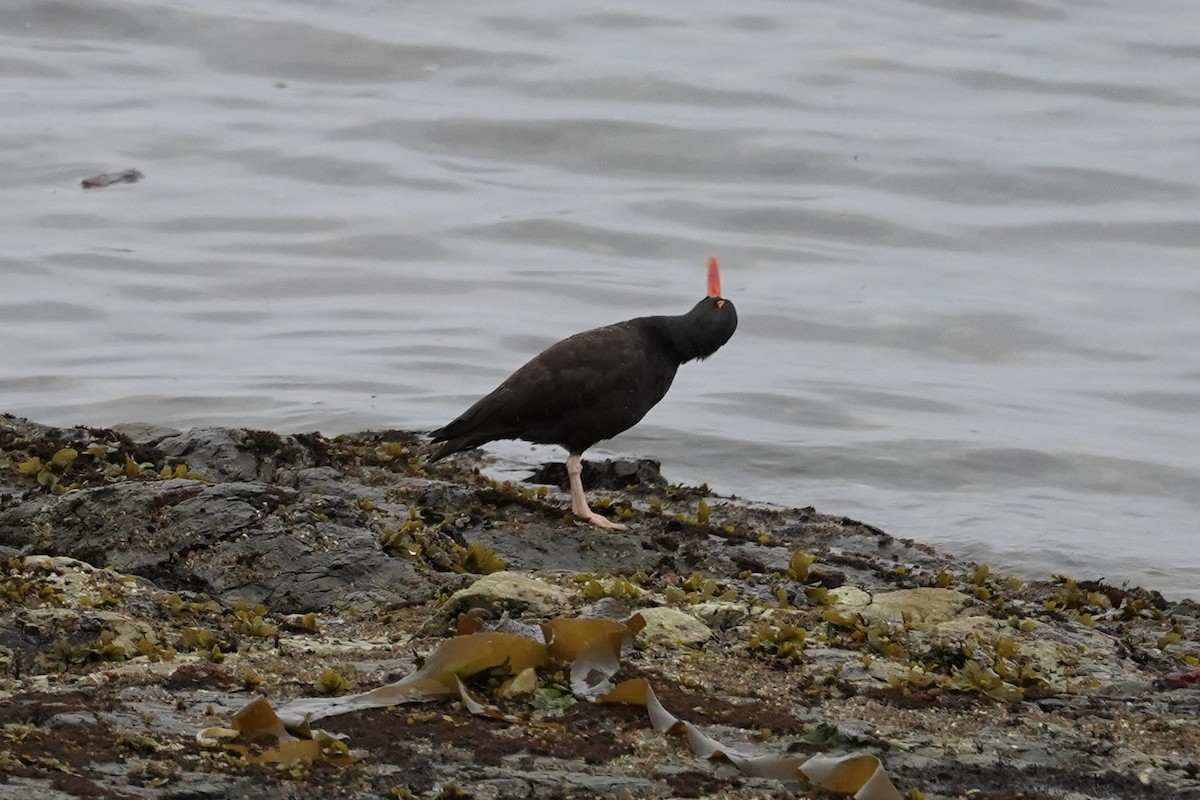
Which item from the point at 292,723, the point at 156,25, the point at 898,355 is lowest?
the point at 898,355

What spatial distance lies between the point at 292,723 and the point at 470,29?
24148 millimetres

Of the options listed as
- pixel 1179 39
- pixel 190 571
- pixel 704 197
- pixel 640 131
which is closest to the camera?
pixel 190 571

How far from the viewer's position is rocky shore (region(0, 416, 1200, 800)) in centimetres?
368

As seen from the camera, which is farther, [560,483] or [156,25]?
[156,25]

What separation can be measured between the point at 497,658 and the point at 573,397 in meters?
3.80

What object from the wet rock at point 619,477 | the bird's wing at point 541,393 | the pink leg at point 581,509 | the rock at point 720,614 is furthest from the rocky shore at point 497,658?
the wet rock at point 619,477

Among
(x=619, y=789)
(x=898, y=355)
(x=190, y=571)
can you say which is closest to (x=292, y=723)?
(x=619, y=789)

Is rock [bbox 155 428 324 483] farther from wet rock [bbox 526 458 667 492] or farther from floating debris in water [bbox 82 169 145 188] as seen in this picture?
floating debris in water [bbox 82 169 145 188]

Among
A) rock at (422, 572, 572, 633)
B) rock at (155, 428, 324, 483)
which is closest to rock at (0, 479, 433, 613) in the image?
rock at (422, 572, 572, 633)

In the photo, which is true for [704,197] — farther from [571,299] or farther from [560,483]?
[560,483]

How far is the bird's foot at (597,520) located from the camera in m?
7.01

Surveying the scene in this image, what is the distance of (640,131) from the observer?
22188mm

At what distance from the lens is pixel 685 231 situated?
18812 millimetres

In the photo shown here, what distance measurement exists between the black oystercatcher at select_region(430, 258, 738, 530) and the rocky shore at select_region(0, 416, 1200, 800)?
0.76 metres
